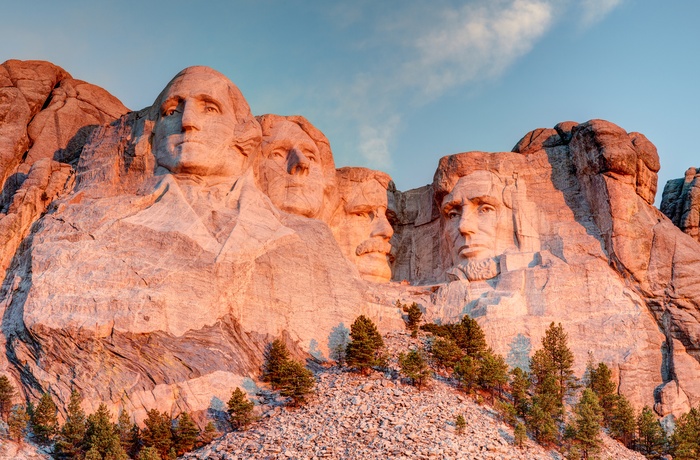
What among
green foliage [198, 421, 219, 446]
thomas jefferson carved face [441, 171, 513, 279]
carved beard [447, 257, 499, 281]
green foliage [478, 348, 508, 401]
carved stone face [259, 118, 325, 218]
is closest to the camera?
green foliage [198, 421, 219, 446]

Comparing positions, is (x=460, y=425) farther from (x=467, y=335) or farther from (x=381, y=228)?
(x=381, y=228)

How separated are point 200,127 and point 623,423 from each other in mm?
17109

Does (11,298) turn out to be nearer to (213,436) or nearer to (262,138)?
(213,436)

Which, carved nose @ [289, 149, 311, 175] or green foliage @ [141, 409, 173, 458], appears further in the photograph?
carved nose @ [289, 149, 311, 175]

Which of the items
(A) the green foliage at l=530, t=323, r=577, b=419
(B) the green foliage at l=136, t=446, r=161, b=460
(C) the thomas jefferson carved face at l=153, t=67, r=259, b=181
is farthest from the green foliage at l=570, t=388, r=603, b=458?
(C) the thomas jefferson carved face at l=153, t=67, r=259, b=181

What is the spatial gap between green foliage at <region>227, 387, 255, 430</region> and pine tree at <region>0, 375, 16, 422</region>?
6.22 meters

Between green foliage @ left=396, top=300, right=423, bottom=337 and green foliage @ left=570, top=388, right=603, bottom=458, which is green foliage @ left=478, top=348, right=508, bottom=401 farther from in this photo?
green foliage @ left=396, top=300, right=423, bottom=337

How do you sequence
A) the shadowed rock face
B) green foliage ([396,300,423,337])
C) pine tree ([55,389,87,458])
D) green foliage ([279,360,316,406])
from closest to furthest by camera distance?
pine tree ([55,389,87,458]) < green foliage ([279,360,316,406]) < the shadowed rock face < green foliage ([396,300,423,337])

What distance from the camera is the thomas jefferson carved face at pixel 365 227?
4344cm

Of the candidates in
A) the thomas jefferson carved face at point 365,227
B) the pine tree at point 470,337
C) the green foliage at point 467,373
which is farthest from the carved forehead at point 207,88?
the green foliage at point 467,373

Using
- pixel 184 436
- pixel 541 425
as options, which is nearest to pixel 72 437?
pixel 184 436

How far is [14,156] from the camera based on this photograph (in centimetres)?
4116

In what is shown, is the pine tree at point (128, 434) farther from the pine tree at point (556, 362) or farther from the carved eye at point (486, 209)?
the carved eye at point (486, 209)

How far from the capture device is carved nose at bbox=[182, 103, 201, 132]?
125 ft
